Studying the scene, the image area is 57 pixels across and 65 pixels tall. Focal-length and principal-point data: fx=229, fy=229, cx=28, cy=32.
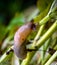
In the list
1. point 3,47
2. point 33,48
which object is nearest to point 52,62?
point 33,48

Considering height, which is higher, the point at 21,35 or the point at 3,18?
the point at 3,18

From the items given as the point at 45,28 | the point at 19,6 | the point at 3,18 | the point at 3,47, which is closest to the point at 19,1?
the point at 19,6

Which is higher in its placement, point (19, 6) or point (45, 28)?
point (19, 6)

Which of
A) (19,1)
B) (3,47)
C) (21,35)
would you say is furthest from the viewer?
(19,1)

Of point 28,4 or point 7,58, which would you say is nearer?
point 7,58

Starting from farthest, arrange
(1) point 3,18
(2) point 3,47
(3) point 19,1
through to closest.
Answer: (1) point 3,18
(3) point 19,1
(2) point 3,47

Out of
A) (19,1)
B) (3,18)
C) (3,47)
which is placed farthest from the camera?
(3,18)

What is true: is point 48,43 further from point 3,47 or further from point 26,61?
point 3,47

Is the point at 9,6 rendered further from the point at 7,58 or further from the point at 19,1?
the point at 7,58

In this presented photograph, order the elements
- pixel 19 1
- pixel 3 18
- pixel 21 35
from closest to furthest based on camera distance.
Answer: pixel 21 35
pixel 19 1
pixel 3 18
